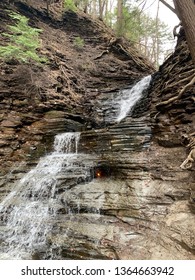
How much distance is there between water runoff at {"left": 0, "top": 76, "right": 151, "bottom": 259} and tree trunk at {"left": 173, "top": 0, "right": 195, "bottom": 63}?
4046mm

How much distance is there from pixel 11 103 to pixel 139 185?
21.8 feet

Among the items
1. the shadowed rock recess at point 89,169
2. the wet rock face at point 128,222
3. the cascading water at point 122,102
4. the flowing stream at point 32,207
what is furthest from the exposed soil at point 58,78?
the wet rock face at point 128,222

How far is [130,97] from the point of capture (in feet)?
42.8

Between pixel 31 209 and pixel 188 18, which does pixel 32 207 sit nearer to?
pixel 31 209

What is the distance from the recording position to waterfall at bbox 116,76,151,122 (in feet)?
39.5

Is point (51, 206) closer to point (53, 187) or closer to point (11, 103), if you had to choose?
point (53, 187)

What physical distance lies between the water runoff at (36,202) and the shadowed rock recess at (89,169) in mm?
28

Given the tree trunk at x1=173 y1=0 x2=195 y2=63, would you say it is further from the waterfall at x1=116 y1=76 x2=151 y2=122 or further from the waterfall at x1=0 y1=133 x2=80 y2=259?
the waterfall at x1=116 y1=76 x2=151 y2=122

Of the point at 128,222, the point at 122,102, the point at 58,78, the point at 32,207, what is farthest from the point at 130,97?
the point at 128,222

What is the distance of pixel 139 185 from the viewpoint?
6.29m

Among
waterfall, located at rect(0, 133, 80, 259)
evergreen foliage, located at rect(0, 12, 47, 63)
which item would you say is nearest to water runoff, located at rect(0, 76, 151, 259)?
waterfall, located at rect(0, 133, 80, 259)

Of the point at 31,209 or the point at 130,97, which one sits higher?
the point at 130,97

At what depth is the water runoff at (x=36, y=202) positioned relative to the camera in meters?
5.79

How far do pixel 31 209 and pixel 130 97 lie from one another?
8169 millimetres
